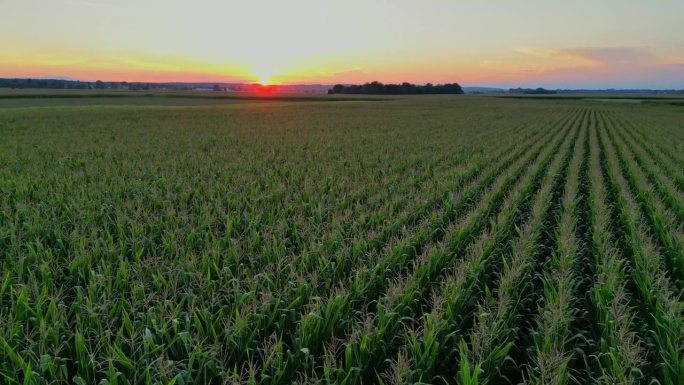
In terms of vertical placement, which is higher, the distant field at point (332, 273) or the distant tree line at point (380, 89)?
the distant tree line at point (380, 89)

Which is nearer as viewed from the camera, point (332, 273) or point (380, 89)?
point (332, 273)

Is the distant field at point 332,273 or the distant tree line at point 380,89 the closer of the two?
the distant field at point 332,273

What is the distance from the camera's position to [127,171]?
39.7 ft

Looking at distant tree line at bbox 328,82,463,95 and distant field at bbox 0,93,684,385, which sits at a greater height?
distant tree line at bbox 328,82,463,95

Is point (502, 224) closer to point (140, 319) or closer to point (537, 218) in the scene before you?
point (537, 218)

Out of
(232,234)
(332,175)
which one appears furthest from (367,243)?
(332,175)

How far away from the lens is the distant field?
3477 mm

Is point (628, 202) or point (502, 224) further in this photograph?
point (628, 202)

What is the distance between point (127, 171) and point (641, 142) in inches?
1020

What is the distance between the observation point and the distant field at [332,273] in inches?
137

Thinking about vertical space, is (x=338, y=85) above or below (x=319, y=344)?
above

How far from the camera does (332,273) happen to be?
5309 mm

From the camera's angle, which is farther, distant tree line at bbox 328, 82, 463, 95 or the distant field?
distant tree line at bbox 328, 82, 463, 95

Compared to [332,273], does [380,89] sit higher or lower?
higher
